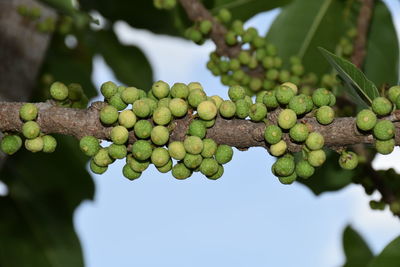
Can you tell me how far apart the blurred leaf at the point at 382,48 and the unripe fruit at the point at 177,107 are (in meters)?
2.39

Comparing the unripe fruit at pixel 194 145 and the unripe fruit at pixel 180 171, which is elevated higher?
the unripe fruit at pixel 194 145

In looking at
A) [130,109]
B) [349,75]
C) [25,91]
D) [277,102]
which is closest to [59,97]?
[130,109]

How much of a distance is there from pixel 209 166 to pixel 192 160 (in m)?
0.07

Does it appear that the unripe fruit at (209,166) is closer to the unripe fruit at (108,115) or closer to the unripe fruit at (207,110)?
the unripe fruit at (207,110)

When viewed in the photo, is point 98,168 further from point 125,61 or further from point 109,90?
point 125,61

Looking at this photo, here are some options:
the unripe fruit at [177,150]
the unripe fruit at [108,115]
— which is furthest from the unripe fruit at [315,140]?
the unripe fruit at [108,115]

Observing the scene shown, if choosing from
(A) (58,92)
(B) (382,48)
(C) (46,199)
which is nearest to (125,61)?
(C) (46,199)

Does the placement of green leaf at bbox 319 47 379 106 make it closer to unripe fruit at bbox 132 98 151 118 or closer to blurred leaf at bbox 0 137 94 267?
unripe fruit at bbox 132 98 151 118

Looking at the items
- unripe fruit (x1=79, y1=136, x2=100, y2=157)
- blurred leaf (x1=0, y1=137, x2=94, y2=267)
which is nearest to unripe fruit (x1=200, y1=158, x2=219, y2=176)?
unripe fruit (x1=79, y1=136, x2=100, y2=157)

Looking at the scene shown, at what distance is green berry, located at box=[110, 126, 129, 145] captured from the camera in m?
1.77

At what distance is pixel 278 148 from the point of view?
1781 millimetres

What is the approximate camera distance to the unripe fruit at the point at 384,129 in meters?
1.65

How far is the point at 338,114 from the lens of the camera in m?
3.20

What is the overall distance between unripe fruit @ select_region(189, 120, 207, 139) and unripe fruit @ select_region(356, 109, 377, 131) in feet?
1.51
